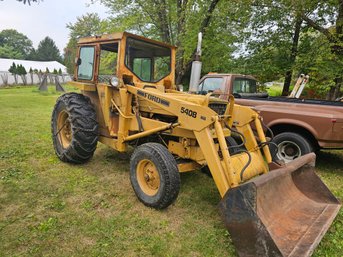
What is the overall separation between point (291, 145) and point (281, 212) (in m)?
2.72

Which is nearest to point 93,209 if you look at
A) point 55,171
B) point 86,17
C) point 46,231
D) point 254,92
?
point 46,231

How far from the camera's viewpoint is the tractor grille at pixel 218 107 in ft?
12.6

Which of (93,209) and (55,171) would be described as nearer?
(93,209)

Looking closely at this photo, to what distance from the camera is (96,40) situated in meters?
4.58

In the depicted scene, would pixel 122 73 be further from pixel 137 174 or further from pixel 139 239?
pixel 139 239

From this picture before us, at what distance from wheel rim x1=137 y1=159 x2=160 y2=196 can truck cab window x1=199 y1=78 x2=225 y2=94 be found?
3395 mm

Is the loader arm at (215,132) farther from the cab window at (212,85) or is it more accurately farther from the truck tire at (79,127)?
the cab window at (212,85)

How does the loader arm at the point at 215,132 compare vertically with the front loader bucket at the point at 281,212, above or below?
above

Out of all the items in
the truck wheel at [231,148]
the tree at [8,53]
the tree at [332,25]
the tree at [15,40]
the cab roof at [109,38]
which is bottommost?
the truck wheel at [231,148]

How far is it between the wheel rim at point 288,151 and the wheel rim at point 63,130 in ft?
13.4

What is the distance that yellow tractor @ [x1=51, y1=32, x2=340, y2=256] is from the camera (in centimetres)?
260

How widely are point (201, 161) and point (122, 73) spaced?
1839 millimetres

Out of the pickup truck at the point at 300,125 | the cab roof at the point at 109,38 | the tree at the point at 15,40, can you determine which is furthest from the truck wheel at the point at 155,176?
the tree at the point at 15,40

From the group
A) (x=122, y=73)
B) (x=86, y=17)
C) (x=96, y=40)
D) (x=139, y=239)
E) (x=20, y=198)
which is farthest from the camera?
(x=86, y=17)
